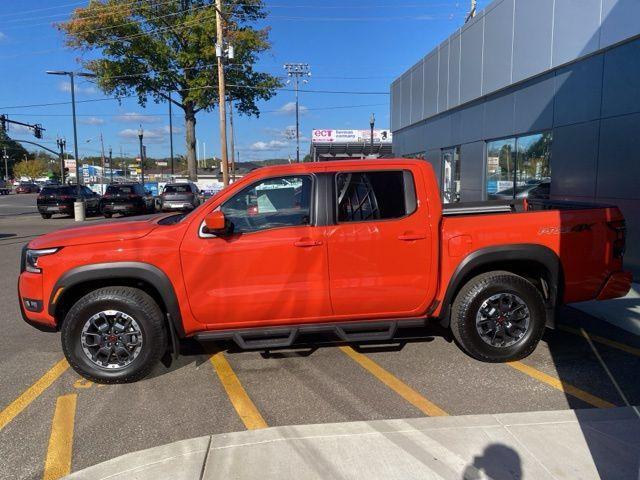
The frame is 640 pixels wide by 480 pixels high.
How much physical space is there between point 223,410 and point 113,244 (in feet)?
5.39

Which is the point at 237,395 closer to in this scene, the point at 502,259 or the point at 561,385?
the point at 502,259

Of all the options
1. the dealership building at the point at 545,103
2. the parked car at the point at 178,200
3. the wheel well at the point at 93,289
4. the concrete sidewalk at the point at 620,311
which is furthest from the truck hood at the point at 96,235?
the parked car at the point at 178,200

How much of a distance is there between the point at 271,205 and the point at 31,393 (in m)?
2.57

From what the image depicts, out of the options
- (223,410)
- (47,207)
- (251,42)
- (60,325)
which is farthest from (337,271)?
(251,42)

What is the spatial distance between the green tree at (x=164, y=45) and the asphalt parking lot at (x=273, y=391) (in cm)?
3583

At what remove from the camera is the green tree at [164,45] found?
3691 centimetres

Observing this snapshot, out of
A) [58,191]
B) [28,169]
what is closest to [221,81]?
[58,191]

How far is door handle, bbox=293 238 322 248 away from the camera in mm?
Answer: 4219

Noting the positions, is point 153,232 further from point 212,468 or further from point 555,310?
point 555,310

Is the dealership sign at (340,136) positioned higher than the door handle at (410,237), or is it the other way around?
the dealership sign at (340,136)

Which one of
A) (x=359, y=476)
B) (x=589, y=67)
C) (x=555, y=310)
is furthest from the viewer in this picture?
(x=589, y=67)

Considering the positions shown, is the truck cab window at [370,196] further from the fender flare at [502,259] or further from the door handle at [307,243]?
the fender flare at [502,259]

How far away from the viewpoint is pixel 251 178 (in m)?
4.38

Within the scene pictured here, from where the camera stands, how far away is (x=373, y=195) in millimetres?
→ 4500
